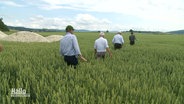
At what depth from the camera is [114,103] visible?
572 centimetres

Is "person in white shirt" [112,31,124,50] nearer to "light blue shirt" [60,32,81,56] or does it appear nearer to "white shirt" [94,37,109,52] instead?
"white shirt" [94,37,109,52]

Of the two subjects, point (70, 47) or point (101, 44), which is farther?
point (101, 44)

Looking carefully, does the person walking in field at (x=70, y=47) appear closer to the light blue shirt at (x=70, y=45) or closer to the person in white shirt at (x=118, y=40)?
the light blue shirt at (x=70, y=45)

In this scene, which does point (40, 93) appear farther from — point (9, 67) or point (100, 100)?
point (9, 67)

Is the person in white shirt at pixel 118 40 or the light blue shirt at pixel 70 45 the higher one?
the light blue shirt at pixel 70 45

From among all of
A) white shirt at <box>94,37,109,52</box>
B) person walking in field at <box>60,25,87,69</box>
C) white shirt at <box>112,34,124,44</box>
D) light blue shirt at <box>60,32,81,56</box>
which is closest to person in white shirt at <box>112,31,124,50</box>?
white shirt at <box>112,34,124,44</box>

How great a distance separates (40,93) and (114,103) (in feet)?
5.20

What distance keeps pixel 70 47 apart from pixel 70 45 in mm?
67

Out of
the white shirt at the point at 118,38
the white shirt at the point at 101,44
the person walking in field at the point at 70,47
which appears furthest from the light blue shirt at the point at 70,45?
the white shirt at the point at 118,38

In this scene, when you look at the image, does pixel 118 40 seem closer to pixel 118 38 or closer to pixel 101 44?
pixel 118 38

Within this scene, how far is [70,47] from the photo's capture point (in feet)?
35.6

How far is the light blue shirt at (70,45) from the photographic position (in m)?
10.7

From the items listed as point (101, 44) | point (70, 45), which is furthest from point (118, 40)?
point (70, 45)

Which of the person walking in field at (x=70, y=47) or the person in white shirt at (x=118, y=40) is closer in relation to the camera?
the person walking in field at (x=70, y=47)
